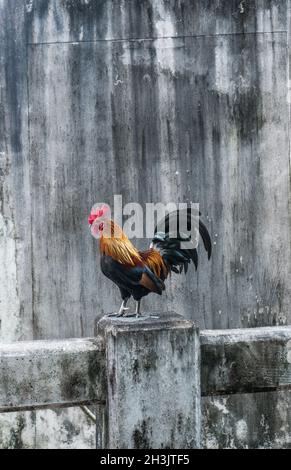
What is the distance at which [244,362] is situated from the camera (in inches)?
95.0

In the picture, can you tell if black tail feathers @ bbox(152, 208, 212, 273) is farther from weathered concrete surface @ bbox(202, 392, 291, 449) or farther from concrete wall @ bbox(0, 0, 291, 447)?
weathered concrete surface @ bbox(202, 392, 291, 449)

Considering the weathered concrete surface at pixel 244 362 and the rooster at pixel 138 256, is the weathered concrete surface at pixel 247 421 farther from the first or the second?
the weathered concrete surface at pixel 244 362

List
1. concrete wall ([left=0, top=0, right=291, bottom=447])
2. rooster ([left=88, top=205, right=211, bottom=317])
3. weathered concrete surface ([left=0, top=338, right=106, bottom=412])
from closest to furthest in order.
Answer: weathered concrete surface ([left=0, top=338, right=106, bottom=412]) → rooster ([left=88, top=205, right=211, bottom=317]) → concrete wall ([left=0, top=0, right=291, bottom=447])

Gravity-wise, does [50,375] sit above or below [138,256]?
below

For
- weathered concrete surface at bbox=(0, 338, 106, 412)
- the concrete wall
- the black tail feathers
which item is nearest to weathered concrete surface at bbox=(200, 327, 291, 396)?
weathered concrete surface at bbox=(0, 338, 106, 412)

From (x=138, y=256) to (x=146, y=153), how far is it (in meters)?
2.00

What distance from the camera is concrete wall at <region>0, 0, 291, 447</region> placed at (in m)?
4.67

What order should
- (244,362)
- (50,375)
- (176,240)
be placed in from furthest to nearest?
(176,240), (244,362), (50,375)

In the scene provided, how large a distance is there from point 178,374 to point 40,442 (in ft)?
9.21

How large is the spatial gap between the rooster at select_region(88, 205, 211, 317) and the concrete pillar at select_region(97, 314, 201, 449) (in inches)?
16.3

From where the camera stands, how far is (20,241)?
4.67 meters

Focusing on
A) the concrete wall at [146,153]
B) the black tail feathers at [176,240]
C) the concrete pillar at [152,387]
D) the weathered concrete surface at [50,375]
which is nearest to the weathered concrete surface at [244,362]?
the concrete pillar at [152,387]

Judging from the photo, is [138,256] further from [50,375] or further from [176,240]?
[50,375]

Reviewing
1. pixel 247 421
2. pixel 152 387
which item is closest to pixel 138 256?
pixel 152 387
